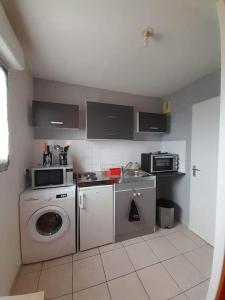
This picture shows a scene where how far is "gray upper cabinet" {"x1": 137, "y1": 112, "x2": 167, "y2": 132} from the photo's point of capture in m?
2.28

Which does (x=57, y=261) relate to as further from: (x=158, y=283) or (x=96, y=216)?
(x=158, y=283)

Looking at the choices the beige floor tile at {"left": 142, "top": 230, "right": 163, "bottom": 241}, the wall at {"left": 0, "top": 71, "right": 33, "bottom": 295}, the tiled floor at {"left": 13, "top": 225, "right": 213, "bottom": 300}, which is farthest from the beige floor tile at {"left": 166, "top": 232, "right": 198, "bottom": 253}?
the wall at {"left": 0, "top": 71, "right": 33, "bottom": 295}

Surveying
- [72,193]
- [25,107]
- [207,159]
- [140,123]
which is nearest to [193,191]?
[207,159]

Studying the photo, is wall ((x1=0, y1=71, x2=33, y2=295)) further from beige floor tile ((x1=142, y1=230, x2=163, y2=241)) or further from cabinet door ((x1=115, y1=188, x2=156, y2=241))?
beige floor tile ((x1=142, y1=230, x2=163, y2=241))

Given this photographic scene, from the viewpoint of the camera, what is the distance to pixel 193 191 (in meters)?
2.03

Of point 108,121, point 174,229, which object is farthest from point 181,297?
point 108,121

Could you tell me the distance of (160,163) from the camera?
7.29ft

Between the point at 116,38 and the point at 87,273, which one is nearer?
the point at 116,38

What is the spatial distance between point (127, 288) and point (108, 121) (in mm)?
1888

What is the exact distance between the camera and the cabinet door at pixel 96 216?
1664 mm

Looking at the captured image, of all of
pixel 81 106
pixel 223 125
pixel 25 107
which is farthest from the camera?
pixel 81 106

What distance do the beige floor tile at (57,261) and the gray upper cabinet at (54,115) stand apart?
1599 mm

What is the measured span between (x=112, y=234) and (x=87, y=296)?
67 centimetres

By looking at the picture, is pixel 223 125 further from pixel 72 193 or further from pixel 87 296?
pixel 87 296
